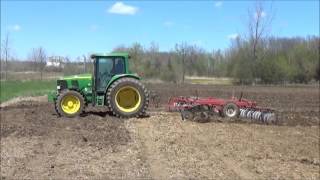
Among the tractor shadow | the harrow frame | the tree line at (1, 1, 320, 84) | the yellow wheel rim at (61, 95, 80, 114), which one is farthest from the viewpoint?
the tree line at (1, 1, 320, 84)

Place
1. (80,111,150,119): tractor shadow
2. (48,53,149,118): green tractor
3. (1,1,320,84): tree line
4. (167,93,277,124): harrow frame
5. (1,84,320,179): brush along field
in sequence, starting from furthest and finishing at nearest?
(1,1,320,84): tree line, (80,111,150,119): tractor shadow, (48,53,149,118): green tractor, (167,93,277,124): harrow frame, (1,84,320,179): brush along field

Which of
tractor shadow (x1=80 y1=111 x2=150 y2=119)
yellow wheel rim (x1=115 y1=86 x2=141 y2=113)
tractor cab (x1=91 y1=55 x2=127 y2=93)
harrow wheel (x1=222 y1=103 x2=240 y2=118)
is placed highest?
tractor cab (x1=91 y1=55 x2=127 y2=93)

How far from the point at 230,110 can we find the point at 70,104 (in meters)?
→ 5.13

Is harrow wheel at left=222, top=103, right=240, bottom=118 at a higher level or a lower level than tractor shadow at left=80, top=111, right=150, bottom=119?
higher

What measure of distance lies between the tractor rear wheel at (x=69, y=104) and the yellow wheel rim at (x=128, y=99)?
3.93ft

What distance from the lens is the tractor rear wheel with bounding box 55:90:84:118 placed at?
1818 cm

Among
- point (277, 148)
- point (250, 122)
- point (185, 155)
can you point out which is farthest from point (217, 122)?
point (185, 155)

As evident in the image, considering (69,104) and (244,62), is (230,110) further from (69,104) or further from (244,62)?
(244,62)

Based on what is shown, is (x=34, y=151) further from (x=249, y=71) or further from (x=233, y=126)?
(x=249, y=71)

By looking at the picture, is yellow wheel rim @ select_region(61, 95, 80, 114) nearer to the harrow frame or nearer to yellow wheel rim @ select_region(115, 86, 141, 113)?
yellow wheel rim @ select_region(115, 86, 141, 113)

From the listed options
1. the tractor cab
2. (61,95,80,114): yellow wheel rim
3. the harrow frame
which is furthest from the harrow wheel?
(61,95,80,114): yellow wheel rim

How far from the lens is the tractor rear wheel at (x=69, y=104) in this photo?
59.6 feet

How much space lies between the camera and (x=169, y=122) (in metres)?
17.2

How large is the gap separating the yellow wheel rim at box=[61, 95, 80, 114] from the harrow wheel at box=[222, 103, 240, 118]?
15.4ft
